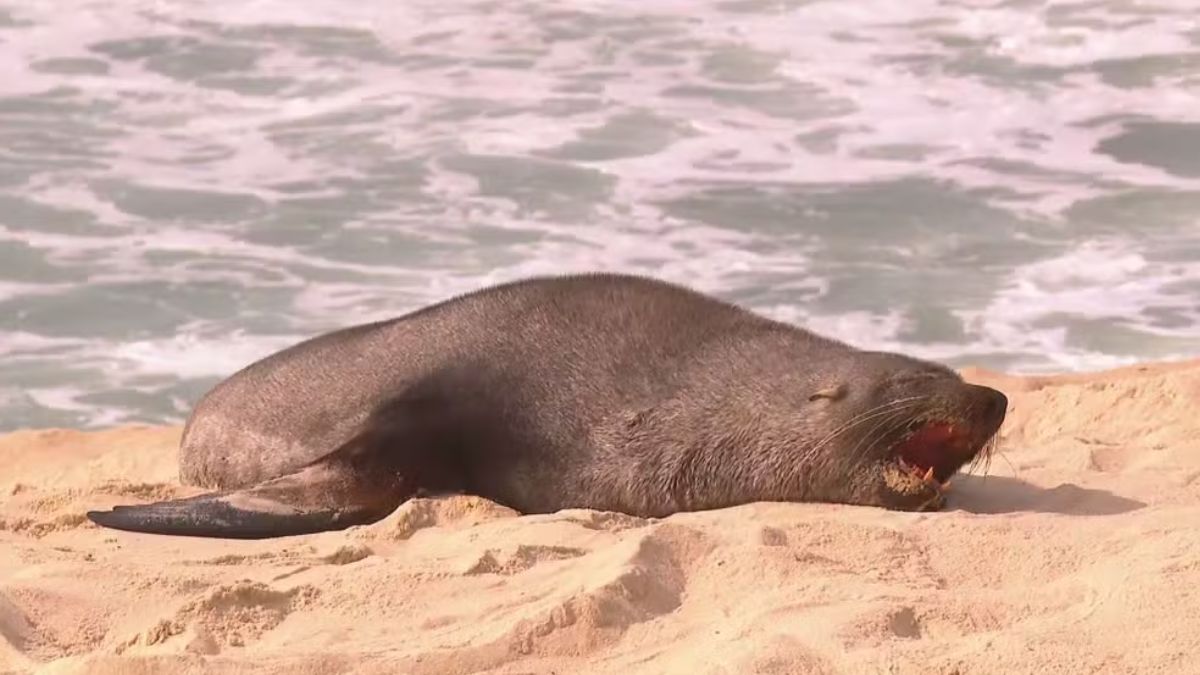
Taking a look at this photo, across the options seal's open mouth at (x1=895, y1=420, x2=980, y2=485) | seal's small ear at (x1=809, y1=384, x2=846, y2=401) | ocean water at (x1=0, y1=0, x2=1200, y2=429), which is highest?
seal's small ear at (x1=809, y1=384, x2=846, y2=401)

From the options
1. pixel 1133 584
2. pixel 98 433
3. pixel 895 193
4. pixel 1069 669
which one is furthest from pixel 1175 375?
pixel 895 193

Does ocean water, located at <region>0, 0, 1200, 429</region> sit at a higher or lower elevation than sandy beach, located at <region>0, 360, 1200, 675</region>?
lower

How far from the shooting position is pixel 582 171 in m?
13.3

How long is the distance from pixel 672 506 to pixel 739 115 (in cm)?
932

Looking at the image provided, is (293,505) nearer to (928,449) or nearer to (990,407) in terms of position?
(928,449)

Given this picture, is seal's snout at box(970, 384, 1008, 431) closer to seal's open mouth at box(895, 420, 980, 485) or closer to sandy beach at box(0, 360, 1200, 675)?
seal's open mouth at box(895, 420, 980, 485)

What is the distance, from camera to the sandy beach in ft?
12.2

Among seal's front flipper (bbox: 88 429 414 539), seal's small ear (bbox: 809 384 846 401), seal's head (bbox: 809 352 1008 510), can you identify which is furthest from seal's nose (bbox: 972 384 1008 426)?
seal's front flipper (bbox: 88 429 414 539)

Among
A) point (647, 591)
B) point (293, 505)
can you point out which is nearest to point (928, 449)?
point (647, 591)

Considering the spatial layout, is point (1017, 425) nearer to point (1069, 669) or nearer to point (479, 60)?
point (1069, 669)

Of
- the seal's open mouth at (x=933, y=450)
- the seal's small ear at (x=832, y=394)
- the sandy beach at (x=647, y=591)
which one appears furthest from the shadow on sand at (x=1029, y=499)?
the seal's small ear at (x=832, y=394)

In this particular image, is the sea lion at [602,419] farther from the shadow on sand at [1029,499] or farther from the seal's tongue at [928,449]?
the shadow on sand at [1029,499]

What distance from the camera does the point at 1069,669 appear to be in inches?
142

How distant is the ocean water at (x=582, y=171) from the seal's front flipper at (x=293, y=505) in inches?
138
